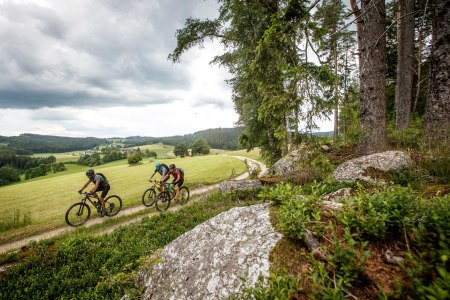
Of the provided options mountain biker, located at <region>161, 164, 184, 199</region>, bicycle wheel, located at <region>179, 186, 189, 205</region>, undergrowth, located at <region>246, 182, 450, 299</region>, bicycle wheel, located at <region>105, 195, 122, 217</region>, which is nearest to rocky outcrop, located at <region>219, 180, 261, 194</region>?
mountain biker, located at <region>161, 164, 184, 199</region>

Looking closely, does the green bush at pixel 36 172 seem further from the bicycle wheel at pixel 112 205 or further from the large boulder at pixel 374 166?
the large boulder at pixel 374 166

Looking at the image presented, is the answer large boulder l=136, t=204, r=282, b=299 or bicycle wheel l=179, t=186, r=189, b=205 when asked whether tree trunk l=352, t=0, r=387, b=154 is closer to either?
large boulder l=136, t=204, r=282, b=299

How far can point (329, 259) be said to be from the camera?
176 cm

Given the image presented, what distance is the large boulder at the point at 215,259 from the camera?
2371 millimetres

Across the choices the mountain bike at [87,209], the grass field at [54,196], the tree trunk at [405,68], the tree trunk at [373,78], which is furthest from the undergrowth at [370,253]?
the grass field at [54,196]

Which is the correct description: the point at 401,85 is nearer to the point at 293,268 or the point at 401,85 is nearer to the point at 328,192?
the point at 328,192

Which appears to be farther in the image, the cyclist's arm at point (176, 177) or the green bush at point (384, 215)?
the cyclist's arm at point (176, 177)

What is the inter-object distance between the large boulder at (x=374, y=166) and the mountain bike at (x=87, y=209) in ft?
36.9

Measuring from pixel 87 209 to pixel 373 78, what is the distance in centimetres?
1434

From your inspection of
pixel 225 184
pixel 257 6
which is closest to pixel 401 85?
pixel 257 6

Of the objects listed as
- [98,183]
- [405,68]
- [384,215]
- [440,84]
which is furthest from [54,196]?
[405,68]

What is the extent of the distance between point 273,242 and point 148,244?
4.31 metres

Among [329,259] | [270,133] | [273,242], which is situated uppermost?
[270,133]

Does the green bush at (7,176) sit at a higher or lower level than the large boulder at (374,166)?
lower
